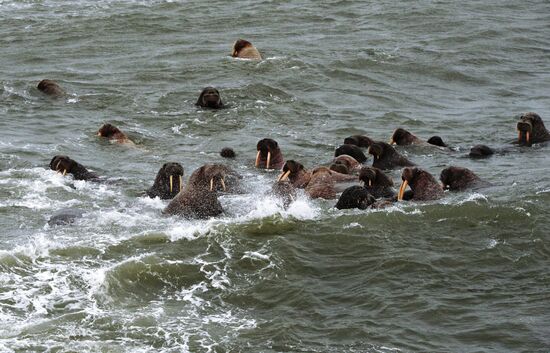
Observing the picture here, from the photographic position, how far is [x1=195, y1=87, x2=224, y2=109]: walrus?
67.6 feet

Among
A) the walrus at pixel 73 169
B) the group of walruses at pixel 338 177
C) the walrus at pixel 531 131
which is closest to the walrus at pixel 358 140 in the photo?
the group of walruses at pixel 338 177

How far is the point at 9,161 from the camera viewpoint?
16.4m

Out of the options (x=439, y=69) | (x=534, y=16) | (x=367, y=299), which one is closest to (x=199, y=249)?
(x=367, y=299)

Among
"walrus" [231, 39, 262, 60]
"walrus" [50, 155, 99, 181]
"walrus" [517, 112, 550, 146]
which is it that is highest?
"walrus" [231, 39, 262, 60]

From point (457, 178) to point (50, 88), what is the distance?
9758mm

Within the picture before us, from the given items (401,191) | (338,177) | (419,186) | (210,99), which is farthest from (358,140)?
(210,99)

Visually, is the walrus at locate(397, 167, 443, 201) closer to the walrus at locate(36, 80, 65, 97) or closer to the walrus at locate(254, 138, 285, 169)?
the walrus at locate(254, 138, 285, 169)

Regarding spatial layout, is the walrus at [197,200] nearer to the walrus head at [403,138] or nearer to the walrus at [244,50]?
the walrus head at [403,138]

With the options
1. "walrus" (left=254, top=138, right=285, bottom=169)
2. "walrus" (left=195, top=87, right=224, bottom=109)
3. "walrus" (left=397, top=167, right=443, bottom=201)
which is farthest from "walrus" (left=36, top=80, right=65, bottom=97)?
"walrus" (left=397, top=167, right=443, bottom=201)

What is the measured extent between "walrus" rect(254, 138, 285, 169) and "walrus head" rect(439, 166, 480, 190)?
2646 millimetres

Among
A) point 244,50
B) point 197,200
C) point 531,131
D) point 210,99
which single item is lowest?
point 531,131

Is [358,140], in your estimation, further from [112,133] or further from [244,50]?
[244,50]

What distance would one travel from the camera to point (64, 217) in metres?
13.0

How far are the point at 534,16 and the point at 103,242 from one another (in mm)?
21618
